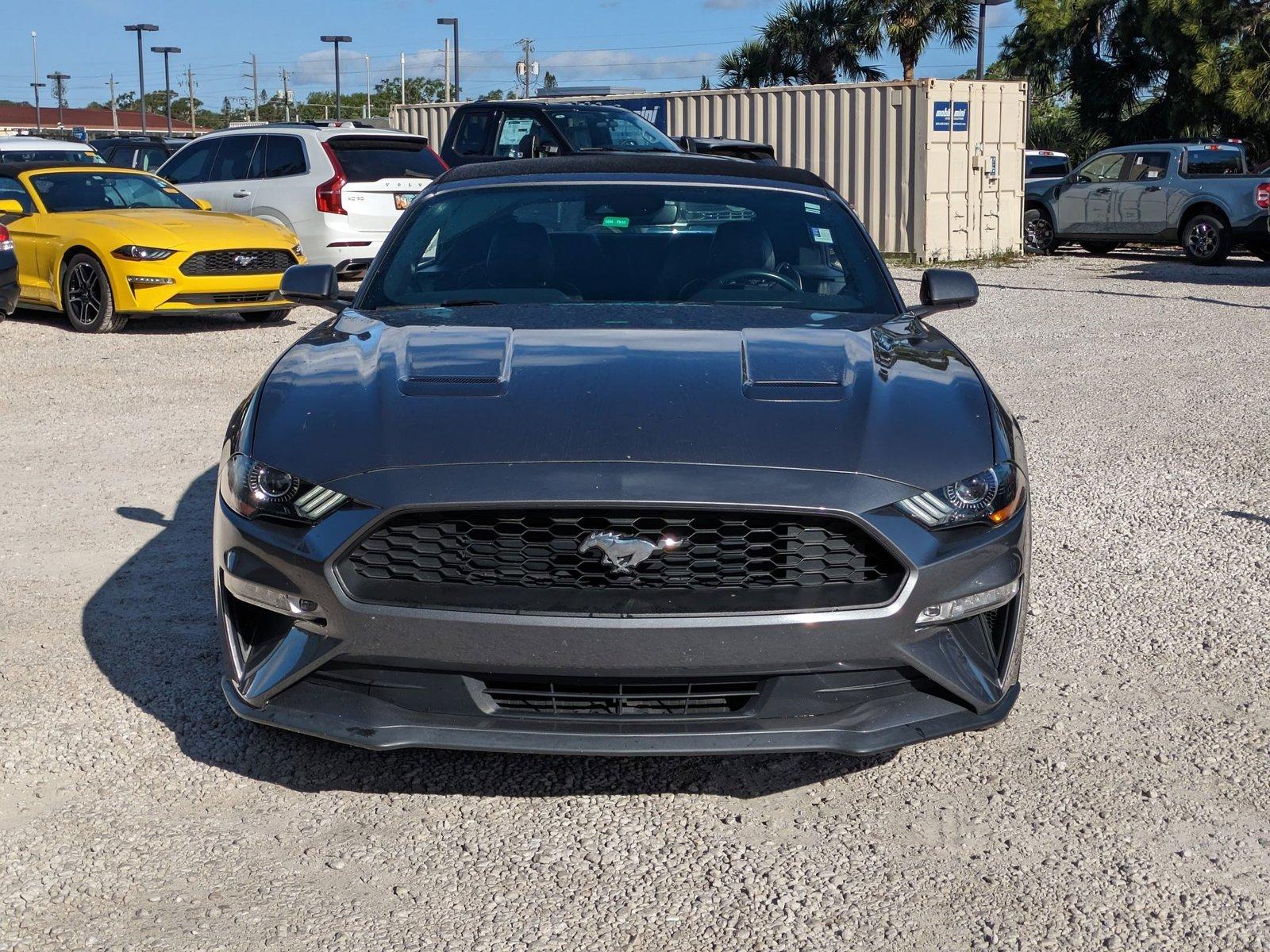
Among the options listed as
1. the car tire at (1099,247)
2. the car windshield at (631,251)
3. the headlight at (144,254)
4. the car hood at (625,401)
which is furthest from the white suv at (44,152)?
the car hood at (625,401)

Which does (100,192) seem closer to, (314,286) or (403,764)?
(314,286)

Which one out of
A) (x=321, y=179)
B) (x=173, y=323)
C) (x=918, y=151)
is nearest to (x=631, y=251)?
(x=173, y=323)

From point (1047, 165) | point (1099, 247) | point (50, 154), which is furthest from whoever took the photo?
point (1047, 165)

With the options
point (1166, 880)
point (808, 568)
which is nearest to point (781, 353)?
point (808, 568)

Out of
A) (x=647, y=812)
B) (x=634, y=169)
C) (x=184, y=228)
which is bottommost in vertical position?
(x=647, y=812)

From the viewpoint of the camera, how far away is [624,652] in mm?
2969

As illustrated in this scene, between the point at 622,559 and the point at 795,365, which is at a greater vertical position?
the point at 795,365

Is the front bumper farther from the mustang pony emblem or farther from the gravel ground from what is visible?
the gravel ground

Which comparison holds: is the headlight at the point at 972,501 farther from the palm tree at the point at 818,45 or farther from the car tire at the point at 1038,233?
the palm tree at the point at 818,45

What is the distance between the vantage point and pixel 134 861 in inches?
121

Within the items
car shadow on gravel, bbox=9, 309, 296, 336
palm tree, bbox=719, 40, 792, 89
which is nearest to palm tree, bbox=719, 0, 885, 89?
palm tree, bbox=719, 40, 792, 89

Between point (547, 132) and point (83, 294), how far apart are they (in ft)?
18.6

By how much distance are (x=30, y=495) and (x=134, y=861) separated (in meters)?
3.90

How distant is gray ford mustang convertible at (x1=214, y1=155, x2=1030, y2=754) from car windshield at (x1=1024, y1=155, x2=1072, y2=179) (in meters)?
25.7
